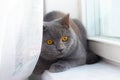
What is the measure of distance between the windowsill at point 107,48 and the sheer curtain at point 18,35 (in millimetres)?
333

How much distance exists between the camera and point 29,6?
66 cm

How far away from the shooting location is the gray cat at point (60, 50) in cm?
84

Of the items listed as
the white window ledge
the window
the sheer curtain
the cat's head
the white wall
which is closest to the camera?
the sheer curtain

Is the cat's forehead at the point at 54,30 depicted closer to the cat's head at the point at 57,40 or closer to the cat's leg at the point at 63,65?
the cat's head at the point at 57,40

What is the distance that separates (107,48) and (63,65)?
0.22 m

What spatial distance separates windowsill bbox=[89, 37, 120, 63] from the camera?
83 cm

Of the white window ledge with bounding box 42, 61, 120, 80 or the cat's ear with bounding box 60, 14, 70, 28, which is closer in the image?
the white window ledge with bounding box 42, 61, 120, 80

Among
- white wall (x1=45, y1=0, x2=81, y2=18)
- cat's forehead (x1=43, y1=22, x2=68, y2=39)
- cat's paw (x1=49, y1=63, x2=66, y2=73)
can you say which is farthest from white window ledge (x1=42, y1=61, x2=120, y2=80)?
white wall (x1=45, y1=0, x2=81, y2=18)

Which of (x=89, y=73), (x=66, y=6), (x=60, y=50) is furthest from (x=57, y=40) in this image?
(x=66, y=6)

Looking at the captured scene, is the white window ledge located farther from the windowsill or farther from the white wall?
the white wall

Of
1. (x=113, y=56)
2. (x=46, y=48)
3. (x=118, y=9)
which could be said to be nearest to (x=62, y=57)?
(x=46, y=48)

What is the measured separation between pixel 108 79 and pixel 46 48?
0.29m

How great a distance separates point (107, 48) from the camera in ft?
2.97

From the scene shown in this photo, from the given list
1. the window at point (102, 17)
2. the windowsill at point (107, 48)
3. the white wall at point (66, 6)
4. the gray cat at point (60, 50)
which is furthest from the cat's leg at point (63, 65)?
the white wall at point (66, 6)
